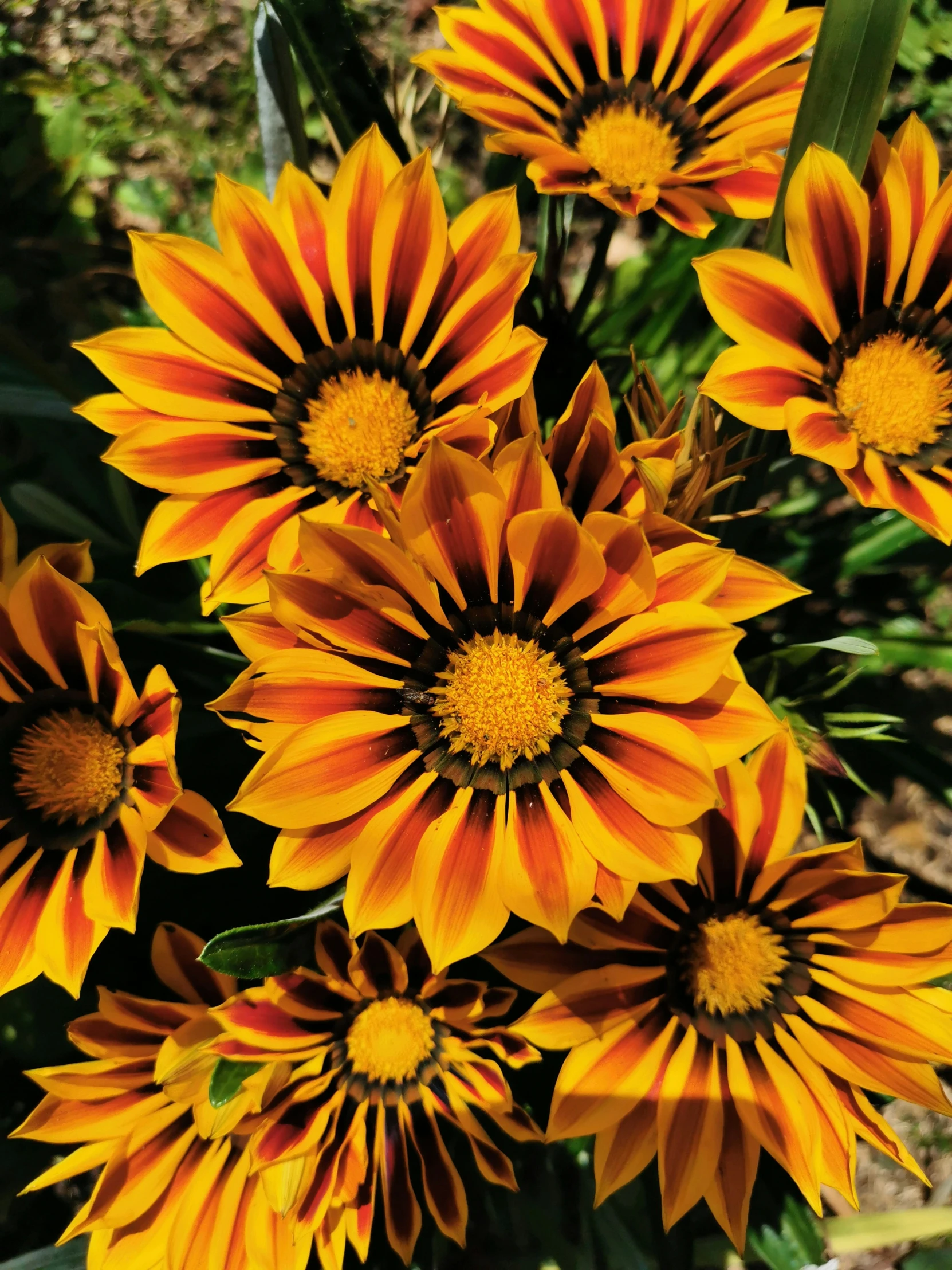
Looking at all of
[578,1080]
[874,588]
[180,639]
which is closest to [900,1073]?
[578,1080]

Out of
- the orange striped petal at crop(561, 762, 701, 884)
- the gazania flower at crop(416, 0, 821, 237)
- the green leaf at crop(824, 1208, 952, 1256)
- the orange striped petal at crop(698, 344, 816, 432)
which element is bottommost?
the green leaf at crop(824, 1208, 952, 1256)

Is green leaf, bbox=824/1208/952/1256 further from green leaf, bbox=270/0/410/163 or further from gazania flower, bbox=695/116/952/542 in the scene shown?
green leaf, bbox=270/0/410/163

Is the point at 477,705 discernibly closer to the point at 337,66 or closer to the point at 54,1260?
the point at 337,66

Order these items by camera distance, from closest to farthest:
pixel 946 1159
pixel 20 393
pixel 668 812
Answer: pixel 668 812 → pixel 20 393 → pixel 946 1159

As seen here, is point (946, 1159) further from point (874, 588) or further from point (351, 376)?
point (351, 376)

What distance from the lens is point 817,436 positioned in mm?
866

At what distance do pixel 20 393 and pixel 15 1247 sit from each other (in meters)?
1.46

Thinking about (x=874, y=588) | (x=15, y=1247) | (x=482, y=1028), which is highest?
(x=874, y=588)

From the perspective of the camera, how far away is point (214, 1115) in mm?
915

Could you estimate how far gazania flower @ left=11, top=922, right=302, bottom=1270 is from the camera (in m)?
0.95

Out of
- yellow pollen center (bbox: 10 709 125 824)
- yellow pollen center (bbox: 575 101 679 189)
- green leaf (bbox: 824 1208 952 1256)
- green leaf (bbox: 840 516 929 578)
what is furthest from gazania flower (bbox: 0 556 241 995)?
green leaf (bbox: 824 1208 952 1256)

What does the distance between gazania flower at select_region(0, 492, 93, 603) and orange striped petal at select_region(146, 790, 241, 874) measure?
263 mm

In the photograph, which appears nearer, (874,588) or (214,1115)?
(214,1115)

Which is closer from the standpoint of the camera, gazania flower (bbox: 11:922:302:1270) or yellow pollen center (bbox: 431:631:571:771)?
yellow pollen center (bbox: 431:631:571:771)
